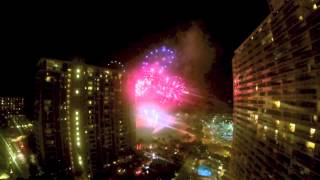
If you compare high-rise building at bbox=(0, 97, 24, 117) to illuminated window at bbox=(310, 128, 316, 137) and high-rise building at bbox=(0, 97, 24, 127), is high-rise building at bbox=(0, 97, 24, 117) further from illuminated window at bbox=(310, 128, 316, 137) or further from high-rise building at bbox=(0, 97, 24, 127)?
illuminated window at bbox=(310, 128, 316, 137)

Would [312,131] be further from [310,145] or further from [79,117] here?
[79,117]

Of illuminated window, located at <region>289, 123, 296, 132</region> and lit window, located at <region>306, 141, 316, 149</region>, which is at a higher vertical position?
illuminated window, located at <region>289, 123, 296, 132</region>

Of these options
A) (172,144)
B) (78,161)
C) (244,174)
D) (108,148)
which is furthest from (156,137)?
(244,174)

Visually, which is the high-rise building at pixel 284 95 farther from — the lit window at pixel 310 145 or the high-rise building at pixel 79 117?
the high-rise building at pixel 79 117

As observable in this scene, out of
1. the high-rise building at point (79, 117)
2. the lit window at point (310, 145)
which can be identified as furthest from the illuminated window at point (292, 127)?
the high-rise building at point (79, 117)

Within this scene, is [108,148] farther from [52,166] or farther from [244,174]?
[244,174]

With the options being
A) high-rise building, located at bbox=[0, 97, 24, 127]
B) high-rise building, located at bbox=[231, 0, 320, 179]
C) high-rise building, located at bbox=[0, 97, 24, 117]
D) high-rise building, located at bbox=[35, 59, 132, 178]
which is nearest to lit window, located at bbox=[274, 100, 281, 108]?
high-rise building, located at bbox=[231, 0, 320, 179]
